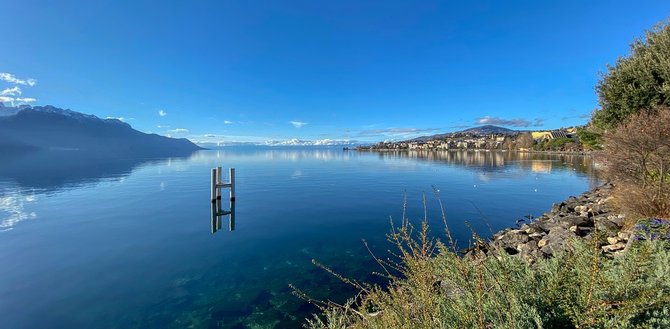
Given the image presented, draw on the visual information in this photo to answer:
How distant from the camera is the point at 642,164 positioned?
9914 mm

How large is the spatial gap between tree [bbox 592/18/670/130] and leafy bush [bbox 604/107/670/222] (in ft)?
8.43

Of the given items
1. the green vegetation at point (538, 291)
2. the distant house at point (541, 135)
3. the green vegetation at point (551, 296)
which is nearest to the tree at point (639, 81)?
the green vegetation at point (538, 291)

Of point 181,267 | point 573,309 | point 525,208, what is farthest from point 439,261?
point 525,208

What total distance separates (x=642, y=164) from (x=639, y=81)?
17.4 ft

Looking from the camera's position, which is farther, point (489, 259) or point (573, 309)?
point (489, 259)

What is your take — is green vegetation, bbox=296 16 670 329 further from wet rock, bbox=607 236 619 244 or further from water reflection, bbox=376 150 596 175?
water reflection, bbox=376 150 596 175

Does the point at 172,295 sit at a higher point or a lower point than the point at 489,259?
lower

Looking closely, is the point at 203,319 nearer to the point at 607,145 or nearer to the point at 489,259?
the point at 489,259

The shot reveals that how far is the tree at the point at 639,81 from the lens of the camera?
1163 cm

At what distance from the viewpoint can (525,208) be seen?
17.4 meters

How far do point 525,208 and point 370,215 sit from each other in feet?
31.7

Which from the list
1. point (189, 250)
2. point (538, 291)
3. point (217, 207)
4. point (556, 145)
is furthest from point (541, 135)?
point (538, 291)

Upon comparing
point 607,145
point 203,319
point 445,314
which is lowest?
point 203,319

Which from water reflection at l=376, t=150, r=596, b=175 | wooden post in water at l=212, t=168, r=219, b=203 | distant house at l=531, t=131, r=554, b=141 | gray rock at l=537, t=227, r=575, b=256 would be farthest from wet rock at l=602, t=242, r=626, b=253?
distant house at l=531, t=131, r=554, b=141
